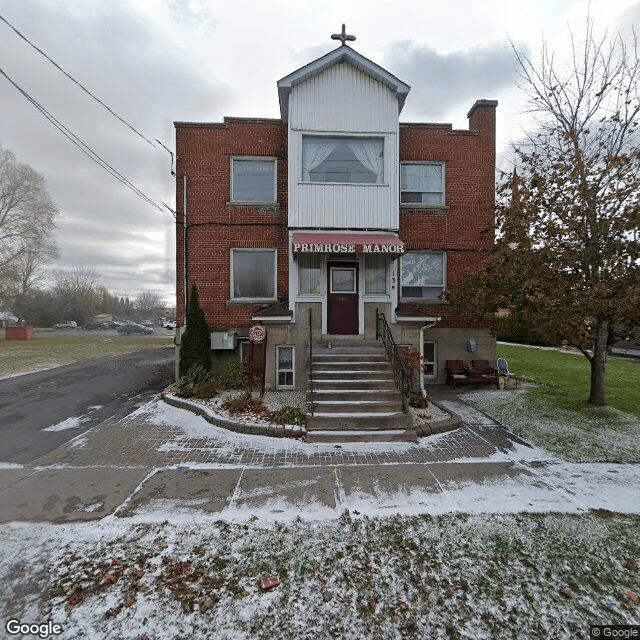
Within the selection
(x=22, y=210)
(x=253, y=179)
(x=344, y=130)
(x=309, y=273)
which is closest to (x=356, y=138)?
(x=344, y=130)

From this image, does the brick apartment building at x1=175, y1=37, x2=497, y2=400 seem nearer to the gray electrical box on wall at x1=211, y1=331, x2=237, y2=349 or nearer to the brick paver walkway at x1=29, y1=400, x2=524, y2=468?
the gray electrical box on wall at x1=211, y1=331, x2=237, y2=349

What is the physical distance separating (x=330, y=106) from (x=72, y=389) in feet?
37.9

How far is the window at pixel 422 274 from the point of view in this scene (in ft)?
35.8

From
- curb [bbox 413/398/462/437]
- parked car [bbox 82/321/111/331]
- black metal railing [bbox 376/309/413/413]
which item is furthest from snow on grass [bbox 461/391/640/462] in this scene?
parked car [bbox 82/321/111/331]

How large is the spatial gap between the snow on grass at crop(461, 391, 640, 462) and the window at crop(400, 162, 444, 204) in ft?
21.4

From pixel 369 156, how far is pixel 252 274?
4884 mm

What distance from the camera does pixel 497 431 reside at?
261 inches

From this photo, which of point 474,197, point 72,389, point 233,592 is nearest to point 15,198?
point 72,389

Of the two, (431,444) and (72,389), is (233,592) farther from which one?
(72,389)

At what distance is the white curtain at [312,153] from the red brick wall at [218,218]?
52.9 inches

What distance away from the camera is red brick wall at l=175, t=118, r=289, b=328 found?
10086mm

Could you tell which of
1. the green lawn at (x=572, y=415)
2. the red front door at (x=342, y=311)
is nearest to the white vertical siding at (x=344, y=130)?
the red front door at (x=342, y=311)

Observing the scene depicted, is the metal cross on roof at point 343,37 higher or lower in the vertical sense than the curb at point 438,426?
higher

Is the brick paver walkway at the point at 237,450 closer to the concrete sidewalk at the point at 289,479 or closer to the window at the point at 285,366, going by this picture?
the concrete sidewalk at the point at 289,479
